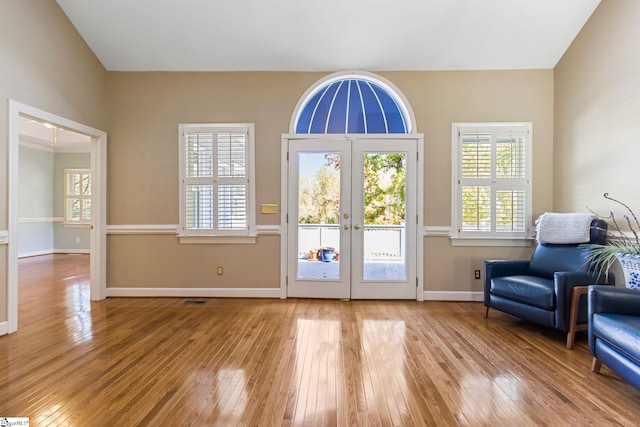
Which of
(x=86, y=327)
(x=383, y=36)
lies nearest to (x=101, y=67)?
(x=86, y=327)

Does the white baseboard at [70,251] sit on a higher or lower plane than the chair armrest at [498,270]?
lower

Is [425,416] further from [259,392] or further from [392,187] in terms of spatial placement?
[392,187]

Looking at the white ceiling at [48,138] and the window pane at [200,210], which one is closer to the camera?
the window pane at [200,210]

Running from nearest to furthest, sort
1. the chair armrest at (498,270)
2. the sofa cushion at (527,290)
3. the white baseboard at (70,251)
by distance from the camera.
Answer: the sofa cushion at (527,290)
the chair armrest at (498,270)
the white baseboard at (70,251)

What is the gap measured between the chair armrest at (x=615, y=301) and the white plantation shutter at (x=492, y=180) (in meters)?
1.77

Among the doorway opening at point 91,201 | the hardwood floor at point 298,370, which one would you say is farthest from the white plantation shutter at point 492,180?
the doorway opening at point 91,201

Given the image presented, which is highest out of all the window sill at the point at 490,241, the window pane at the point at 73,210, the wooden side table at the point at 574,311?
the window pane at the point at 73,210

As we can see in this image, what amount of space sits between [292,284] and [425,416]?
8.09 ft

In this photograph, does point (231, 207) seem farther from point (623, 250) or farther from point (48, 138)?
point (48, 138)

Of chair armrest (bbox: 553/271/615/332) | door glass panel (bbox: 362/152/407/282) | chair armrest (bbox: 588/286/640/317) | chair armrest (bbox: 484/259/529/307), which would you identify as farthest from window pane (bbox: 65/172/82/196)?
chair armrest (bbox: 588/286/640/317)

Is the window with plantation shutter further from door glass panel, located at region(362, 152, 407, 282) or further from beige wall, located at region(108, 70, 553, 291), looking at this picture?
door glass panel, located at region(362, 152, 407, 282)

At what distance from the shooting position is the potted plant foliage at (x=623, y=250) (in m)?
2.49

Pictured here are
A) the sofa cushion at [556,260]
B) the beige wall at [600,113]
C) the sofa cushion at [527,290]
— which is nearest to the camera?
the sofa cushion at [527,290]

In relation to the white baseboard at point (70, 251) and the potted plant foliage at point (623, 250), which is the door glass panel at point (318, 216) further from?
the white baseboard at point (70, 251)
